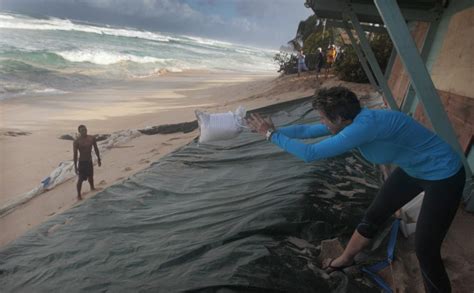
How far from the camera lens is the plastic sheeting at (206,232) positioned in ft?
9.16

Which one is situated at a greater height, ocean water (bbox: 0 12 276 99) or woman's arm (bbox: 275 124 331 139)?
ocean water (bbox: 0 12 276 99)

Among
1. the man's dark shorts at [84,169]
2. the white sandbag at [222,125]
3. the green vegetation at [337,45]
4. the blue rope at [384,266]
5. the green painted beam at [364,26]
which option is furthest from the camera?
the green vegetation at [337,45]

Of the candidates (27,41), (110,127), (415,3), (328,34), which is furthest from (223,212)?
(27,41)

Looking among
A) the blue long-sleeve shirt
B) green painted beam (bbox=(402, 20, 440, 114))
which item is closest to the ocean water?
green painted beam (bbox=(402, 20, 440, 114))

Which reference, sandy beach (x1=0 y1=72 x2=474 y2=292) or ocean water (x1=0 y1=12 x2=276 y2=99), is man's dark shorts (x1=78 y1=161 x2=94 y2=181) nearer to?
sandy beach (x1=0 y1=72 x2=474 y2=292)

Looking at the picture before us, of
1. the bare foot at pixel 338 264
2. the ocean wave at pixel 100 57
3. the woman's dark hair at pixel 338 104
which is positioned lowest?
the bare foot at pixel 338 264

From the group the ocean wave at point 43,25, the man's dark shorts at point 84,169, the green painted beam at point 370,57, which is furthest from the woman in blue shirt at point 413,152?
the ocean wave at point 43,25

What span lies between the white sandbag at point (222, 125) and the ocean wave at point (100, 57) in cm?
2756

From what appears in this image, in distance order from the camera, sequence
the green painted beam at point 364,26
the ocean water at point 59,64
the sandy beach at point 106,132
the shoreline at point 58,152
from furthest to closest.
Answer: the ocean water at point 59,64 → the green painted beam at point 364,26 → the shoreline at point 58,152 → the sandy beach at point 106,132

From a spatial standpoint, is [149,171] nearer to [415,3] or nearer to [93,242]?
[93,242]

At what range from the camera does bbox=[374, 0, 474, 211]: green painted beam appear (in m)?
2.87

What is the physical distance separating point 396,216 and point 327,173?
107 cm

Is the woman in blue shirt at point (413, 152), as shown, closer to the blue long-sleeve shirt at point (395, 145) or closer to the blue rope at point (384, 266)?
the blue long-sleeve shirt at point (395, 145)

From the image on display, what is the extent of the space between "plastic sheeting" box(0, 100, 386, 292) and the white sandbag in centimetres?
71
